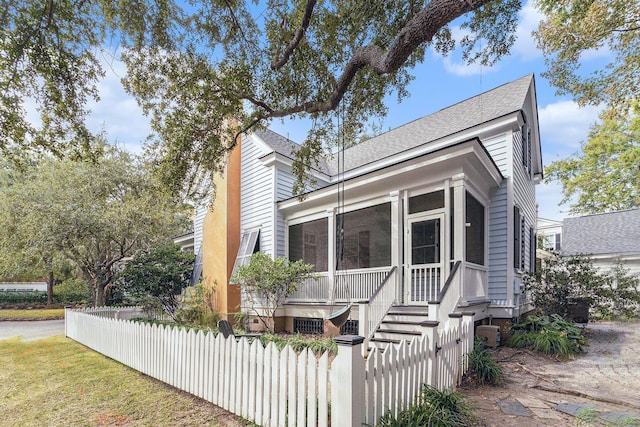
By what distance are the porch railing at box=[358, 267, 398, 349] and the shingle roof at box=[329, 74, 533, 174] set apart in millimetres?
5483

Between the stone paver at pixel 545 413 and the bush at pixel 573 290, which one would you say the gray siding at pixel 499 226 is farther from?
the stone paver at pixel 545 413

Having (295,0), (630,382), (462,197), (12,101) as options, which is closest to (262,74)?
(295,0)

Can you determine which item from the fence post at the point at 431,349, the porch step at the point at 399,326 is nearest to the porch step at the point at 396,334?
the porch step at the point at 399,326

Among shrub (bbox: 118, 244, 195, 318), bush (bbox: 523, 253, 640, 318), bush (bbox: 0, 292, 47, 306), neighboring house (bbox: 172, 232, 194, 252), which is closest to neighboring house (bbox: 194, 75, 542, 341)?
bush (bbox: 523, 253, 640, 318)

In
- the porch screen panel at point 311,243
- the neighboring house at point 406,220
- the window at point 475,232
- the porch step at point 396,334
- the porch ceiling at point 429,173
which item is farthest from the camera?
the porch screen panel at point 311,243

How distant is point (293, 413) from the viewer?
3.55 metres

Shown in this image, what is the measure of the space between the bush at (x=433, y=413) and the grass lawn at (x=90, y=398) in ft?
6.25

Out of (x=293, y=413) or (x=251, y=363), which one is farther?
(x=251, y=363)

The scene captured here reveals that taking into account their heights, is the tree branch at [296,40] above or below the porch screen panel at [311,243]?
above

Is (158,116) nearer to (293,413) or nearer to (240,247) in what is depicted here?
(240,247)

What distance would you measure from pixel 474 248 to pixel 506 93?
18.3 ft

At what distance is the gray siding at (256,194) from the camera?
11461 mm

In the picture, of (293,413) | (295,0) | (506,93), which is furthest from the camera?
(506,93)

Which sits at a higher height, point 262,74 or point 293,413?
point 262,74
